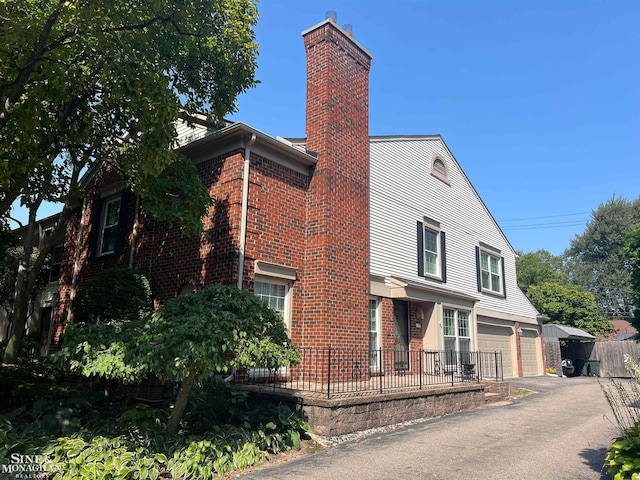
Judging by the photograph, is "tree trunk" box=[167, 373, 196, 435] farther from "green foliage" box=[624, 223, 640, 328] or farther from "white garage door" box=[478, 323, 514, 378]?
"white garage door" box=[478, 323, 514, 378]

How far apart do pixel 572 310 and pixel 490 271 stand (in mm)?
17580

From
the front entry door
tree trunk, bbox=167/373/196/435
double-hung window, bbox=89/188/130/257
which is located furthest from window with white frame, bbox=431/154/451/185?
tree trunk, bbox=167/373/196/435

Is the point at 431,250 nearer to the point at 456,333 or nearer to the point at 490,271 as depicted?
the point at 456,333

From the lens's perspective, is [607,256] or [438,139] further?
[607,256]

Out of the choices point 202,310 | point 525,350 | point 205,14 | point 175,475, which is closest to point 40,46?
point 205,14

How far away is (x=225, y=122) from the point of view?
11836mm

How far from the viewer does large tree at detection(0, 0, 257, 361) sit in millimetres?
7293

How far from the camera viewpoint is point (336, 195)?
448 inches

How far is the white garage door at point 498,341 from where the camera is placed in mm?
18312

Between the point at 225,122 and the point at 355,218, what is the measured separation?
4.22 m

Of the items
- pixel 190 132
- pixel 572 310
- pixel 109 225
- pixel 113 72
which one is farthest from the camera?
pixel 572 310

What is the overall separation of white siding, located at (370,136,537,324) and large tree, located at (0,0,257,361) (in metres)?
5.05

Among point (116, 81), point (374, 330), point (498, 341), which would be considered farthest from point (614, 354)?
point (116, 81)

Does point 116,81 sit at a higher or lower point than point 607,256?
lower
